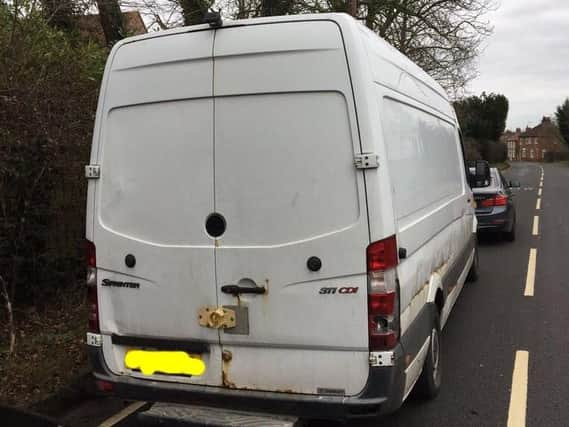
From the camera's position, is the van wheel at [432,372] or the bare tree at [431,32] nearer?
the van wheel at [432,372]

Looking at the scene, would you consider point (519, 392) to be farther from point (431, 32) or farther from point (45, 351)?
point (431, 32)

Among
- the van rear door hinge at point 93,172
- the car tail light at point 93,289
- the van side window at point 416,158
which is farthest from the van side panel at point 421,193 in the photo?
the car tail light at point 93,289

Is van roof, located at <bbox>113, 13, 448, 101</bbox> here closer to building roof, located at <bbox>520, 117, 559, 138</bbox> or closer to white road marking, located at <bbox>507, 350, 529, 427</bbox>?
white road marking, located at <bbox>507, 350, 529, 427</bbox>

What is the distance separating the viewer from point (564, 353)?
507 centimetres

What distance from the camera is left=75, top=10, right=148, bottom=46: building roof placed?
810cm

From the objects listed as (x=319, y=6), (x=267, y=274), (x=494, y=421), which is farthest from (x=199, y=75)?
(x=319, y=6)

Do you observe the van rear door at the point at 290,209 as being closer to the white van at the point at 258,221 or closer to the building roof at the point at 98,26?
the white van at the point at 258,221

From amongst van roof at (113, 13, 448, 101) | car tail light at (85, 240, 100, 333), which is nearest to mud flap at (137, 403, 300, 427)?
car tail light at (85, 240, 100, 333)

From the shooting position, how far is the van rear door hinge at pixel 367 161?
2.80m

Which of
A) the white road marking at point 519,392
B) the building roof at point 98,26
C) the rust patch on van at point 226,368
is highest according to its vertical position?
the building roof at point 98,26

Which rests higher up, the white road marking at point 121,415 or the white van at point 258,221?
the white van at point 258,221

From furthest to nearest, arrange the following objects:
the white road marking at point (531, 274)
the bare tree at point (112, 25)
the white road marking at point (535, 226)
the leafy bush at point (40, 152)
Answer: the white road marking at point (535, 226) < the bare tree at point (112, 25) < the white road marking at point (531, 274) < the leafy bush at point (40, 152)

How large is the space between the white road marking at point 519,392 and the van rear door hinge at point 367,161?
2.15m

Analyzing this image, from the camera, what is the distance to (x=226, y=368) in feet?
10.2
